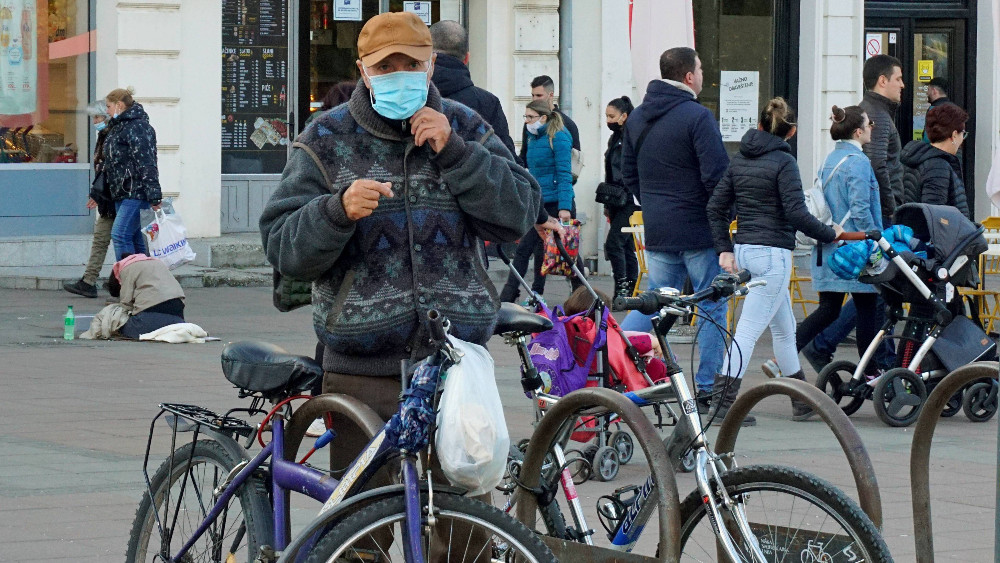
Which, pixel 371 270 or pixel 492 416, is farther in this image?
pixel 371 270

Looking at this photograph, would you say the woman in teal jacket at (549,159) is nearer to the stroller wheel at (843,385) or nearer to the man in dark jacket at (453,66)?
the stroller wheel at (843,385)

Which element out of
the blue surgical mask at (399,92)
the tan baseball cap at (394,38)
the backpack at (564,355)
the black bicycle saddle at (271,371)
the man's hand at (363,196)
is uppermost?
the tan baseball cap at (394,38)

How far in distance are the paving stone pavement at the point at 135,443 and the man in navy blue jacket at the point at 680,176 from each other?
0.93 m

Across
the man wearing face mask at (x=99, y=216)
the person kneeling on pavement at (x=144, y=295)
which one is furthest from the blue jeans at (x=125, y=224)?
the person kneeling on pavement at (x=144, y=295)

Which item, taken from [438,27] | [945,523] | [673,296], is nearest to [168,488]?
[673,296]

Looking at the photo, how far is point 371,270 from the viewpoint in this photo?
13.8ft

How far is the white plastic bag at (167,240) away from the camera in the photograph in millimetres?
13578

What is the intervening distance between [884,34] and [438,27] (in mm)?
12430

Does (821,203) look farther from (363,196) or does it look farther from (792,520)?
(363,196)

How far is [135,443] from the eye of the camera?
7.79 metres

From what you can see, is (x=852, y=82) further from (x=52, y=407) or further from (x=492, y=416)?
(x=492, y=416)

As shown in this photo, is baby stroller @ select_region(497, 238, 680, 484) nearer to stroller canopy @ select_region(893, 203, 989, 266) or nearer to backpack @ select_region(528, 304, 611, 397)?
backpack @ select_region(528, 304, 611, 397)

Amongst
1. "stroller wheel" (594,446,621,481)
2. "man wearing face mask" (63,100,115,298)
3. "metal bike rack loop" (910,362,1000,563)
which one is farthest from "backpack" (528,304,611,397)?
"man wearing face mask" (63,100,115,298)

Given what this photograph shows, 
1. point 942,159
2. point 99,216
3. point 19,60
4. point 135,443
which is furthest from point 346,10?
point 135,443
